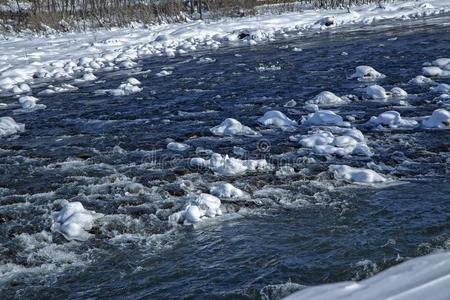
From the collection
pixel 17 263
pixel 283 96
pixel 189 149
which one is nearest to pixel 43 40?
pixel 283 96

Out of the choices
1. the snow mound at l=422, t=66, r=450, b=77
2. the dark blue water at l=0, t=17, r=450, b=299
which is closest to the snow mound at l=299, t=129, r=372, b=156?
the dark blue water at l=0, t=17, r=450, b=299

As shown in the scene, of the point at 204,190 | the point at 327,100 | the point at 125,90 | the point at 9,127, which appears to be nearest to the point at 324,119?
the point at 327,100

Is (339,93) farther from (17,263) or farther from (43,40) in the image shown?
(43,40)

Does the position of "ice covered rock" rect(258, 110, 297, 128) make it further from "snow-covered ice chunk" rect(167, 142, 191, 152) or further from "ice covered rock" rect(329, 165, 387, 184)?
"ice covered rock" rect(329, 165, 387, 184)

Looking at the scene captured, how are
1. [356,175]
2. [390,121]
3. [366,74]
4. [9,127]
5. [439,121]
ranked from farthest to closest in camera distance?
[366,74] → [9,127] → [390,121] → [439,121] → [356,175]

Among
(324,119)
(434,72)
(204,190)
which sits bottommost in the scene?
(204,190)

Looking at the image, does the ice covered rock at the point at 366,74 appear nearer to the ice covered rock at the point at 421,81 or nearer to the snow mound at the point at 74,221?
the ice covered rock at the point at 421,81

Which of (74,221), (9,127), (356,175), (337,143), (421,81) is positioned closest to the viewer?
(74,221)

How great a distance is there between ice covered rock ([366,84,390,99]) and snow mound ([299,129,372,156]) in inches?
72.5

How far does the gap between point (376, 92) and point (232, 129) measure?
251 centimetres

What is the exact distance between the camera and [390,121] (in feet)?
20.7

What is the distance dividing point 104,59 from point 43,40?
22.6 feet

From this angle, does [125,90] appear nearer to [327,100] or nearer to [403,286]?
[327,100]

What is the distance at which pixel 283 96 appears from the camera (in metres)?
8.38
